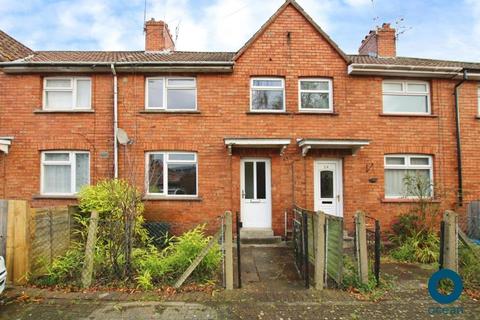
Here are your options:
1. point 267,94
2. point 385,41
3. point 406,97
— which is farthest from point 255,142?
point 385,41

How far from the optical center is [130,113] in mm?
11211

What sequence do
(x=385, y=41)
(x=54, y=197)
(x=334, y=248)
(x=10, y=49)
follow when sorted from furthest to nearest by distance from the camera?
(x=385, y=41), (x=10, y=49), (x=54, y=197), (x=334, y=248)

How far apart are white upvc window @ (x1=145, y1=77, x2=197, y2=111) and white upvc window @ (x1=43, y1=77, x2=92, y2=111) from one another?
207 cm

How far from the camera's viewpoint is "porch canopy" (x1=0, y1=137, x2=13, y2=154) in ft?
35.2

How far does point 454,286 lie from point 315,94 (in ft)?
23.8

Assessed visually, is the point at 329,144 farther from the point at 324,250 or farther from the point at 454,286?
the point at 454,286

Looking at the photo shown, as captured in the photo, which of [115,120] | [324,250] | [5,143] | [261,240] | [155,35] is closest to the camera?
[324,250]

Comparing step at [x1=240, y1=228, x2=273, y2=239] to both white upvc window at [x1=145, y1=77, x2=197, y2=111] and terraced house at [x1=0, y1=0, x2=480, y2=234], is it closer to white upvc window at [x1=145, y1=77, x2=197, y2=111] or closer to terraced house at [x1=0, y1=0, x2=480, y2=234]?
terraced house at [x1=0, y1=0, x2=480, y2=234]

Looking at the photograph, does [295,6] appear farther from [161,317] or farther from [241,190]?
[161,317]

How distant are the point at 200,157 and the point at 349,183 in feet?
16.8

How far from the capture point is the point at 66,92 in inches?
452

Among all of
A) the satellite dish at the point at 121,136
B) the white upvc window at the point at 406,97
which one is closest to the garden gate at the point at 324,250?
the satellite dish at the point at 121,136

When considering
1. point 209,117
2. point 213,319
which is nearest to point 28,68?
point 209,117

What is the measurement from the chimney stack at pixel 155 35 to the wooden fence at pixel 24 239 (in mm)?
8656
